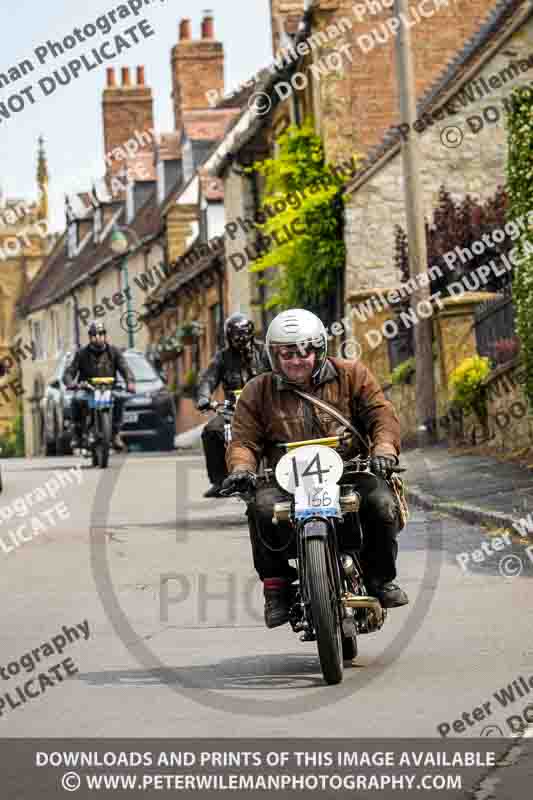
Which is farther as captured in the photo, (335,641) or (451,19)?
(451,19)

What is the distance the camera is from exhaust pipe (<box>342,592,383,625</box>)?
7836 mm

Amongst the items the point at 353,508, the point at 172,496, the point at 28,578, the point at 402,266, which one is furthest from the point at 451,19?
the point at 353,508

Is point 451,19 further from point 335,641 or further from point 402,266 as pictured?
point 335,641

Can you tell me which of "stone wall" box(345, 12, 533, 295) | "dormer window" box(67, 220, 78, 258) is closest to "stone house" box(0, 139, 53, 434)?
"dormer window" box(67, 220, 78, 258)

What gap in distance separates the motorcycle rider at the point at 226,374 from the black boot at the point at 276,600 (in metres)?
6.48

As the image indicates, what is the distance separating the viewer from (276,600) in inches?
319

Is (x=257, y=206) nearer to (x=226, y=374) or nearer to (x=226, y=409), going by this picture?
(x=226, y=374)

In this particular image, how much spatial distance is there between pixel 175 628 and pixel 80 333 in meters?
68.4

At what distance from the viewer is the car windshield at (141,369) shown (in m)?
33.7

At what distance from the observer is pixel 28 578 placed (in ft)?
40.8

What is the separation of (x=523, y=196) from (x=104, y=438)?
8536 mm

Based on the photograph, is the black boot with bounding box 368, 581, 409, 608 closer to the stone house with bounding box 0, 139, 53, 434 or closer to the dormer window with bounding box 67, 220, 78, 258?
the dormer window with bounding box 67, 220, 78, 258

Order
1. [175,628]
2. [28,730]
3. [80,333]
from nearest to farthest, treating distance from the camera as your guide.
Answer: [28,730]
[175,628]
[80,333]

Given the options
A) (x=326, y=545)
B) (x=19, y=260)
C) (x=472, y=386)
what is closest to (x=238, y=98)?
(x=472, y=386)
